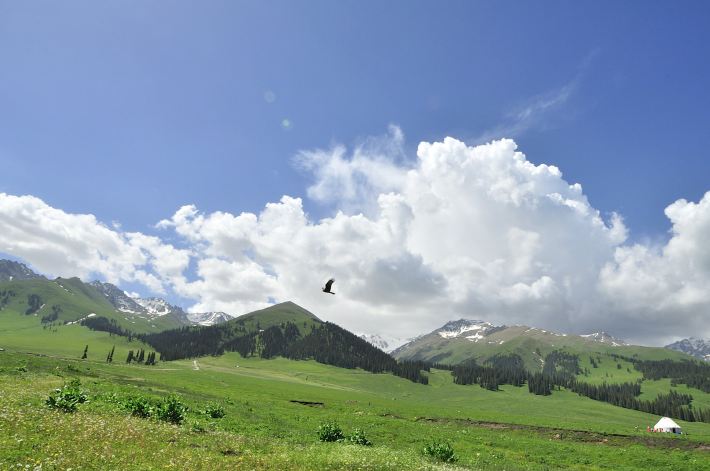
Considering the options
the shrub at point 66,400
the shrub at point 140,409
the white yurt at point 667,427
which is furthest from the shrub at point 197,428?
the white yurt at point 667,427

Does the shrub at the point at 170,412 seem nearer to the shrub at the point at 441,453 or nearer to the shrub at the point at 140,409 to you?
the shrub at the point at 140,409

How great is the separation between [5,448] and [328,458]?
13543 millimetres

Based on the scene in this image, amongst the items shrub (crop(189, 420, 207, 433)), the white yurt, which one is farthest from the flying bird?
the white yurt

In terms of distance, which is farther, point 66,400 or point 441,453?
point 441,453

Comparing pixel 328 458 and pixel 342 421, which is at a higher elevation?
pixel 328 458

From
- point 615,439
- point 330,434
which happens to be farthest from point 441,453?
point 615,439

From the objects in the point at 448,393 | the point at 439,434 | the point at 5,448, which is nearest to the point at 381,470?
the point at 5,448

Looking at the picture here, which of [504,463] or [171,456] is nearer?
[171,456]

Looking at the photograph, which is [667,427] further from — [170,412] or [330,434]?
[170,412]

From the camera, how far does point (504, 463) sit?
32.1 meters

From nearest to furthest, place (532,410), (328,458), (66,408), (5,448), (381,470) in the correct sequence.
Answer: (5,448) → (381,470) → (328,458) → (66,408) → (532,410)

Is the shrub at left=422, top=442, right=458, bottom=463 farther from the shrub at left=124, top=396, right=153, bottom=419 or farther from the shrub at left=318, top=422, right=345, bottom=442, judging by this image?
the shrub at left=124, top=396, right=153, bottom=419

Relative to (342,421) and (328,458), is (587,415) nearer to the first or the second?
(342,421)

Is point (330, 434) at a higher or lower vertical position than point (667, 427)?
higher
